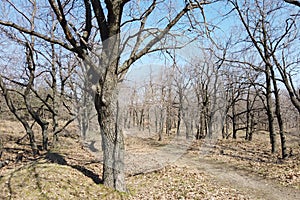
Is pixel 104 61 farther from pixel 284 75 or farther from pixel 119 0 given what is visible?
pixel 284 75

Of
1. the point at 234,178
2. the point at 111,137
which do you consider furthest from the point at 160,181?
the point at 111,137

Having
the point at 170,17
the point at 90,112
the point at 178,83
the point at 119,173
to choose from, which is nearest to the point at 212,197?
the point at 119,173

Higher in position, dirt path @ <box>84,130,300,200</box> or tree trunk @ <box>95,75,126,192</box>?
tree trunk @ <box>95,75,126,192</box>

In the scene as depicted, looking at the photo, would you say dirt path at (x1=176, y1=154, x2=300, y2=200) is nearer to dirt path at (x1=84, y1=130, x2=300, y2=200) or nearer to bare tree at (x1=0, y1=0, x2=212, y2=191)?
dirt path at (x1=84, y1=130, x2=300, y2=200)

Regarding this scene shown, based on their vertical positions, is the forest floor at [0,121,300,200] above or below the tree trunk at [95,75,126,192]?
below

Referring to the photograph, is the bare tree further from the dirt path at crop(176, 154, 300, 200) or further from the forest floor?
the dirt path at crop(176, 154, 300, 200)

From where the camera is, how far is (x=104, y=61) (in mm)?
5637

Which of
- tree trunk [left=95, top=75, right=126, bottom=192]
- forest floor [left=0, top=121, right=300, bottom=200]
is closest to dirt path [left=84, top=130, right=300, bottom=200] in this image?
forest floor [left=0, top=121, right=300, bottom=200]

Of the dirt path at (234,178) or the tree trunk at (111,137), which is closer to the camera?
the tree trunk at (111,137)

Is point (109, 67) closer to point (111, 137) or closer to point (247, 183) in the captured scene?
point (111, 137)

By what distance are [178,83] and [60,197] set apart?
1913cm

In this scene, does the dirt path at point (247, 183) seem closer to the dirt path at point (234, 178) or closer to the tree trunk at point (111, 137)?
the dirt path at point (234, 178)

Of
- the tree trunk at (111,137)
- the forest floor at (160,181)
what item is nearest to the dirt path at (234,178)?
the forest floor at (160,181)

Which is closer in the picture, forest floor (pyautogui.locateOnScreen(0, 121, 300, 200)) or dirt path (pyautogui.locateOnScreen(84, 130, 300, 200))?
forest floor (pyautogui.locateOnScreen(0, 121, 300, 200))
